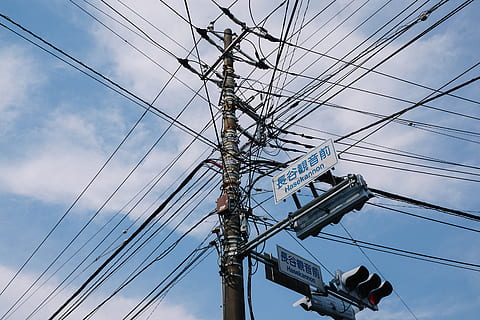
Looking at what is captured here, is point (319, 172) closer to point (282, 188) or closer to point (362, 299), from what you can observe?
point (282, 188)

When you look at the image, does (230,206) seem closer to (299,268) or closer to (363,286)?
(299,268)

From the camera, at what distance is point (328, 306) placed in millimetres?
7738

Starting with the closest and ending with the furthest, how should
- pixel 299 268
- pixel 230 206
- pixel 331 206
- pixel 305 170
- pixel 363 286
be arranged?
pixel 331 206 → pixel 305 170 → pixel 363 286 → pixel 299 268 → pixel 230 206

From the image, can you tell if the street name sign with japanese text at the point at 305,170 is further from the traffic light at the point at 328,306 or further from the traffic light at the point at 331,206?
the traffic light at the point at 328,306

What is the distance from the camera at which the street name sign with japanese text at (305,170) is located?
659 cm

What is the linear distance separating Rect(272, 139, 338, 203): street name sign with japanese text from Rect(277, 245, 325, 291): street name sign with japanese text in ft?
3.67

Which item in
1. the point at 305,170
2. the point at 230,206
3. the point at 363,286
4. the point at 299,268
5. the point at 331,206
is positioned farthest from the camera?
the point at 230,206

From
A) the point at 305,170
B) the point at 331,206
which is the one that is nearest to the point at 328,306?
the point at 331,206

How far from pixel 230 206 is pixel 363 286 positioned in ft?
8.98

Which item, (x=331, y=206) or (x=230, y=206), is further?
(x=230, y=206)

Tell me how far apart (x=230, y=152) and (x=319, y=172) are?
2.66 m

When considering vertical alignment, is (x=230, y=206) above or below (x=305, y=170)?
above

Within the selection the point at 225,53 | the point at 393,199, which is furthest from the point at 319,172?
the point at 225,53

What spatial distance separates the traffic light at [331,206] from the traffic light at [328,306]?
5.17 ft
